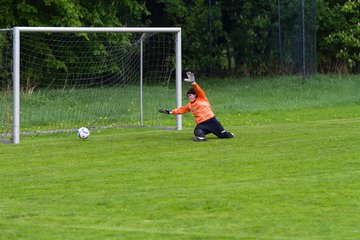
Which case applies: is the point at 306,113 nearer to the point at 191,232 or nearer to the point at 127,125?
the point at 127,125

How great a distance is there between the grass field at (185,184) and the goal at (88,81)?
4.47 feet

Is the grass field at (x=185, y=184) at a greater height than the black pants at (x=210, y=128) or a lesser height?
lesser

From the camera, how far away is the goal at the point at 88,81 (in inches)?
806

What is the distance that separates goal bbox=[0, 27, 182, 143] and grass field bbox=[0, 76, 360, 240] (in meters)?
1.36

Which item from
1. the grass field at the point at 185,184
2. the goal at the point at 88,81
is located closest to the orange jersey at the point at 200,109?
the grass field at the point at 185,184

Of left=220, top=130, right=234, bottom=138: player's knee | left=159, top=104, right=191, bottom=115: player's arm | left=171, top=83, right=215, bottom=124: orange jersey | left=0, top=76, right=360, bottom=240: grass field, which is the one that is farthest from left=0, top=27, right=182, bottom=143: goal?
left=220, top=130, right=234, bottom=138: player's knee

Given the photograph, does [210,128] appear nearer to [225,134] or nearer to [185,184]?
[225,134]

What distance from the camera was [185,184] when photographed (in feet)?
40.4

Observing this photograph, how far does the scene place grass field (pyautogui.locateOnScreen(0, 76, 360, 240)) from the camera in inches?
377

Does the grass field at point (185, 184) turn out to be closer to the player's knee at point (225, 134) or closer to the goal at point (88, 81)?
the player's knee at point (225, 134)

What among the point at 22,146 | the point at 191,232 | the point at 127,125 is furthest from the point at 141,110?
the point at 191,232

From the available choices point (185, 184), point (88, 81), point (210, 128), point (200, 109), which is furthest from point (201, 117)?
point (88, 81)

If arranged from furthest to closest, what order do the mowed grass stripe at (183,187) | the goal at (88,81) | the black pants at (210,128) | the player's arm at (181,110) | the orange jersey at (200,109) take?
the goal at (88,81)
the player's arm at (181,110)
the orange jersey at (200,109)
the black pants at (210,128)
the mowed grass stripe at (183,187)

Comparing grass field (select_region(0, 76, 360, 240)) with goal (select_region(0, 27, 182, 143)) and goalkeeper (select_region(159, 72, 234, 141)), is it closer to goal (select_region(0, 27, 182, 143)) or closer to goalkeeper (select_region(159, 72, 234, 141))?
goalkeeper (select_region(159, 72, 234, 141))
